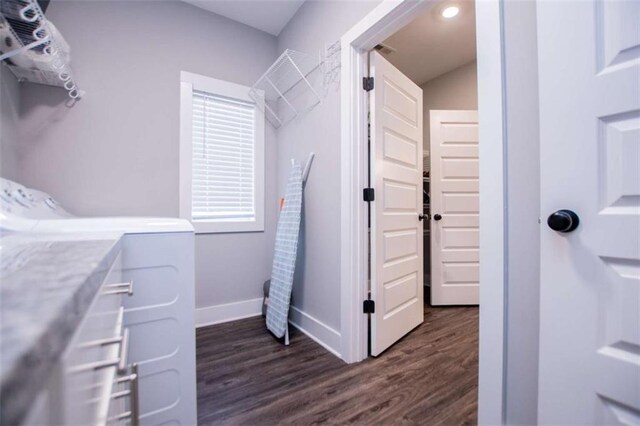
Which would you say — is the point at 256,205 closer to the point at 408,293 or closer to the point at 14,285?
the point at 408,293

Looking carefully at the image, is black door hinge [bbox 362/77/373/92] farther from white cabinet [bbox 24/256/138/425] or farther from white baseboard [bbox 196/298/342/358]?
white cabinet [bbox 24/256/138/425]

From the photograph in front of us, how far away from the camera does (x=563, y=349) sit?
2.66 ft

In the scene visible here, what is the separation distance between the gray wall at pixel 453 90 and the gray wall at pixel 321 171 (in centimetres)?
175

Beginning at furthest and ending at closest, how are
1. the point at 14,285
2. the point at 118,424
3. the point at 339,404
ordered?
the point at 339,404 < the point at 118,424 < the point at 14,285

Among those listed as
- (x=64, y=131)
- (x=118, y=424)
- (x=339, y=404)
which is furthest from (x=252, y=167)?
(x=118, y=424)

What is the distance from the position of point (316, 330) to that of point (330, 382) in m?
0.53

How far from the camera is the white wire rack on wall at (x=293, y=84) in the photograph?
1.97 metres

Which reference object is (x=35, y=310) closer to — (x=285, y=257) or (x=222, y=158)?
(x=285, y=257)

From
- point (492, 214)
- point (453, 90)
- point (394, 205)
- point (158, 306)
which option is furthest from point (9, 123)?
point (453, 90)

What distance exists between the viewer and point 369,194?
5.81ft

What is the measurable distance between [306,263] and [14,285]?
6.56 feet

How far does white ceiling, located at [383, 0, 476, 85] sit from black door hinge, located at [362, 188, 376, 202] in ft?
5.55

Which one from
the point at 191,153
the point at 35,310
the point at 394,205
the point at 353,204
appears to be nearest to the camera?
the point at 35,310

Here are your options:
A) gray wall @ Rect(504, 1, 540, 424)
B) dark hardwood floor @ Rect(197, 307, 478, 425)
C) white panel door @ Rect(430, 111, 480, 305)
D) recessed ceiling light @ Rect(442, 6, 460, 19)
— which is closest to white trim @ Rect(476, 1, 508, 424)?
gray wall @ Rect(504, 1, 540, 424)
